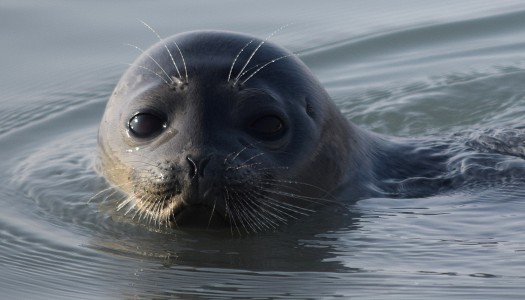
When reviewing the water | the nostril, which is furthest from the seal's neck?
the nostril

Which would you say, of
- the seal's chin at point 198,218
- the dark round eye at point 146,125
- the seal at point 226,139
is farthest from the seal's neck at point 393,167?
the dark round eye at point 146,125

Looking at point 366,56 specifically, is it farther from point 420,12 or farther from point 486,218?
point 486,218

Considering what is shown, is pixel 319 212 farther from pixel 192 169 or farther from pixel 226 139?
pixel 192 169

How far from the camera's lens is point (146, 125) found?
761cm

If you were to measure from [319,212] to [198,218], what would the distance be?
102cm

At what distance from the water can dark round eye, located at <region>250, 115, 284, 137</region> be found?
23.2 inches

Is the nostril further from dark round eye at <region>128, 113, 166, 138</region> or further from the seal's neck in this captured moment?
the seal's neck

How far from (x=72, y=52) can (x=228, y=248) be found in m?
4.74

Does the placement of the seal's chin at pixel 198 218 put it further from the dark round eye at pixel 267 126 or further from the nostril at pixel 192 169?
the dark round eye at pixel 267 126

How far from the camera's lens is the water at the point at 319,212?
684cm

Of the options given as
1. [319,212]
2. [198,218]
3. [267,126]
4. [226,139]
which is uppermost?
[267,126]

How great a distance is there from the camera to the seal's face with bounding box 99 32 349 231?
711cm

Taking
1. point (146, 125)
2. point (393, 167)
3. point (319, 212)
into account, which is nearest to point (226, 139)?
point (146, 125)

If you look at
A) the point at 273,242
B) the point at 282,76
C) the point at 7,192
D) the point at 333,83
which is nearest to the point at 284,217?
the point at 273,242
